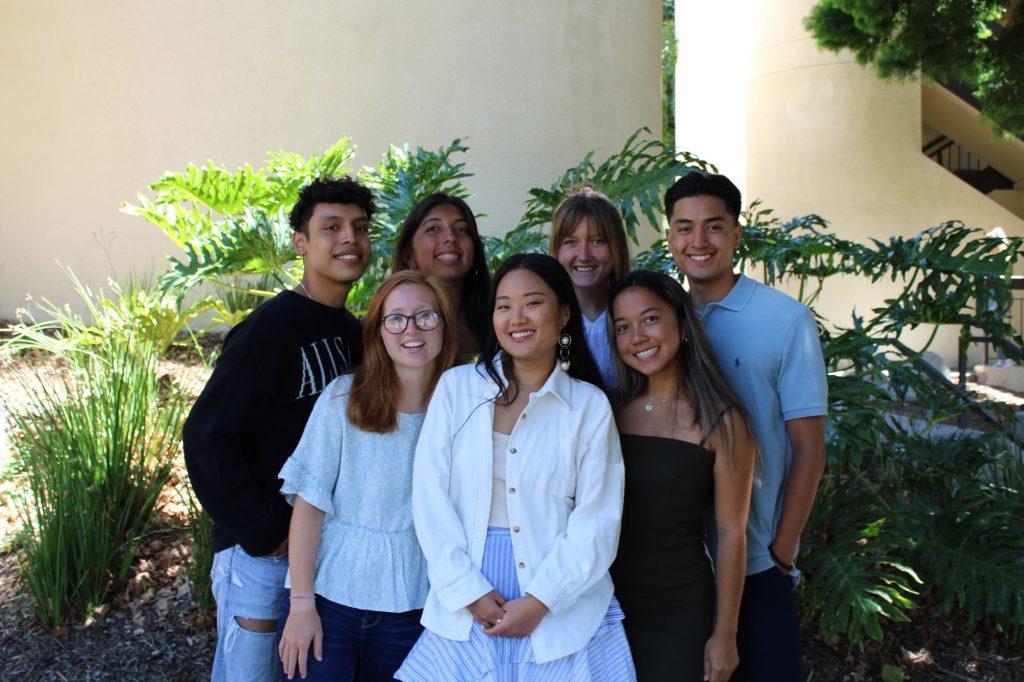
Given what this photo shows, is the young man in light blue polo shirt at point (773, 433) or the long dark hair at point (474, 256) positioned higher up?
the long dark hair at point (474, 256)

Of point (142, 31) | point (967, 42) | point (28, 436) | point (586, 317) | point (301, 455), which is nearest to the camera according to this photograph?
point (301, 455)

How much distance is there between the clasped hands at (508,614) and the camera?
2.13 metres

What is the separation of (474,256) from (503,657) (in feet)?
4.92

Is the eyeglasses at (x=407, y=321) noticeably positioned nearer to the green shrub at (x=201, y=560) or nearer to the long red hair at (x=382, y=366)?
the long red hair at (x=382, y=366)

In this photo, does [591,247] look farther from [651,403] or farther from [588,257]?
[651,403]

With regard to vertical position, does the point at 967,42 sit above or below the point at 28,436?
above

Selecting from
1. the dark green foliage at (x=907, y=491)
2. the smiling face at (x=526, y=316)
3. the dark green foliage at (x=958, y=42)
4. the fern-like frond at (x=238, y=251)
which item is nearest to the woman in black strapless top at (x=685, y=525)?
the smiling face at (x=526, y=316)

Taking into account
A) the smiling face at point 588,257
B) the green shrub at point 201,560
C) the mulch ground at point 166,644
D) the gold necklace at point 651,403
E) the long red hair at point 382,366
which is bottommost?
the mulch ground at point 166,644

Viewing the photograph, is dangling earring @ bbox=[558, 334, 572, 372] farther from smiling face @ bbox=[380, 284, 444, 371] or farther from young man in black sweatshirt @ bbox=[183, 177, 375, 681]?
young man in black sweatshirt @ bbox=[183, 177, 375, 681]

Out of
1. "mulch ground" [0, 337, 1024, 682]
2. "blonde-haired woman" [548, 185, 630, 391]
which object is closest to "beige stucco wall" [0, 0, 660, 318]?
"mulch ground" [0, 337, 1024, 682]

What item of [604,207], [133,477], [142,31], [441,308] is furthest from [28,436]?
[142,31]

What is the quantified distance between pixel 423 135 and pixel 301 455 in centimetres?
565

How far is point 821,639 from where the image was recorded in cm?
417

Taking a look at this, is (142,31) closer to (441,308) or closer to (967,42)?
(441,308)
